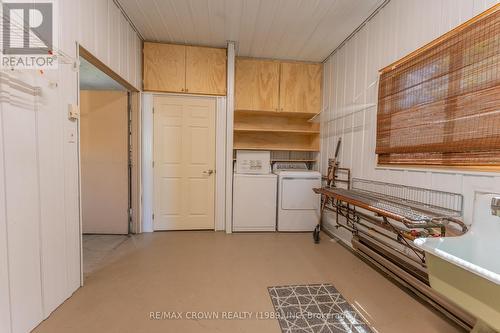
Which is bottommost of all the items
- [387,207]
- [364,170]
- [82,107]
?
[387,207]

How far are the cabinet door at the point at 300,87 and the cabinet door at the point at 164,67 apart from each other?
62.2 inches

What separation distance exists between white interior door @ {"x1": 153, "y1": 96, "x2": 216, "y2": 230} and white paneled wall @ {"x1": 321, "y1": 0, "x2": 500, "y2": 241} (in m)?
1.88

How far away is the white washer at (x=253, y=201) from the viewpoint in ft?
11.8

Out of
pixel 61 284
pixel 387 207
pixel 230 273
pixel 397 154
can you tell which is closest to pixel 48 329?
pixel 61 284

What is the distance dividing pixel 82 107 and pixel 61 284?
2.52 meters

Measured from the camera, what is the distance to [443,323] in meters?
1.65

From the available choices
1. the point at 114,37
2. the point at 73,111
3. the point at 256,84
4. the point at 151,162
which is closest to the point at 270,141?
the point at 256,84

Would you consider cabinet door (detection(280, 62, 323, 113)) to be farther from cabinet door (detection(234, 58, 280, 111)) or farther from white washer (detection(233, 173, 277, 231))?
white washer (detection(233, 173, 277, 231))

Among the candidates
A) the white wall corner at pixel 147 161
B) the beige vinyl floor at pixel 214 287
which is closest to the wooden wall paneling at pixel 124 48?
the white wall corner at pixel 147 161

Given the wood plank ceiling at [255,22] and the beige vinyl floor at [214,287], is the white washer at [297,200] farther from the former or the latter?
the wood plank ceiling at [255,22]

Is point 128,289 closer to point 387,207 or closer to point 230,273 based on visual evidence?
point 230,273

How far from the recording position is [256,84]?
148 inches

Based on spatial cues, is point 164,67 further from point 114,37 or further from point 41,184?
point 41,184
